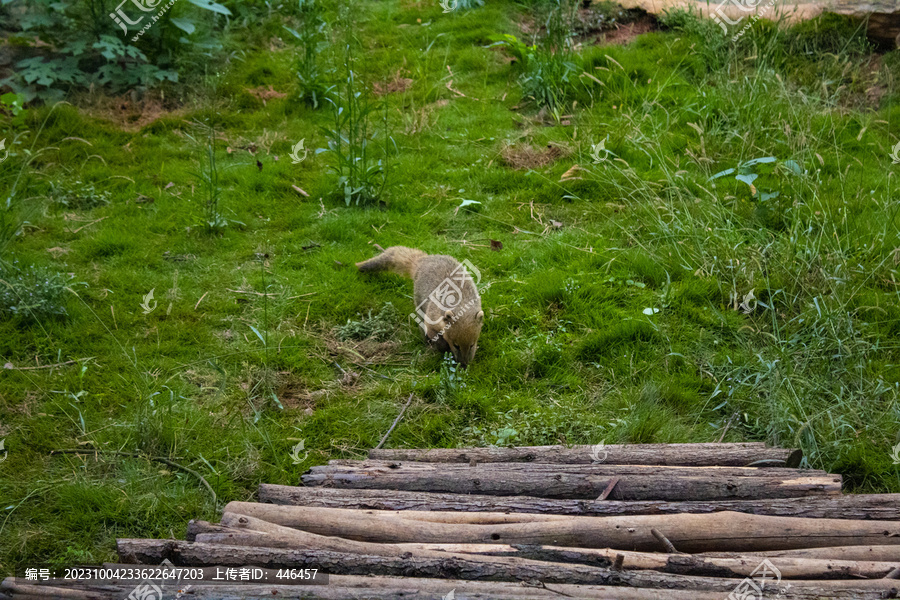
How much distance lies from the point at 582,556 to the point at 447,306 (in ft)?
9.15

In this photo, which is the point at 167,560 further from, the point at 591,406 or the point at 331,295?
the point at 331,295

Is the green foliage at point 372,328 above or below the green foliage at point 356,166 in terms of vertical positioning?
below

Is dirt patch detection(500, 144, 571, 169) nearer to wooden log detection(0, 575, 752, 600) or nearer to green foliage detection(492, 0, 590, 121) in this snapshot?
green foliage detection(492, 0, 590, 121)

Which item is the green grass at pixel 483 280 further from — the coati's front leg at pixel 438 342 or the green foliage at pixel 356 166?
the green foliage at pixel 356 166

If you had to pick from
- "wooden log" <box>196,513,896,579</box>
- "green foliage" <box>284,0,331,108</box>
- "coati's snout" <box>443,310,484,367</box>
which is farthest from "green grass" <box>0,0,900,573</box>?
"wooden log" <box>196,513,896,579</box>

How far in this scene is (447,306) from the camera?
505 cm

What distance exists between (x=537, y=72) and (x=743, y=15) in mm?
2795

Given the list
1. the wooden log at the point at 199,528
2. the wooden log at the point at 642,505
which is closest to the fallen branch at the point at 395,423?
the wooden log at the point at 642,505

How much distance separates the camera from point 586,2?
9.55 metres

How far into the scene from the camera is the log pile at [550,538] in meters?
2.29

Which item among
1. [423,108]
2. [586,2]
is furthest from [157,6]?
[586,2]

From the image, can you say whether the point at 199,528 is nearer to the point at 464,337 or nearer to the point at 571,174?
the point at 464,337

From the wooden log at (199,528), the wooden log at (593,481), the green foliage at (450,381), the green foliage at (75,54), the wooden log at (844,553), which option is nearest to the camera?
the wooden log at (844,553)

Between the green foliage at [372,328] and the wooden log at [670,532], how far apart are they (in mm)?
A: 2700
